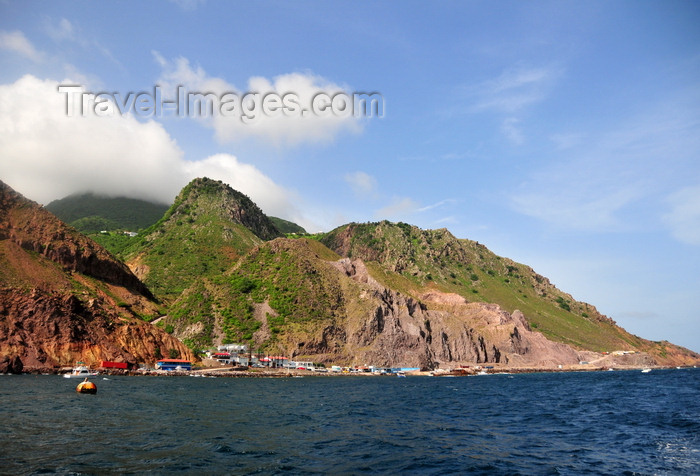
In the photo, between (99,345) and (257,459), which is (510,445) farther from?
(99,345)

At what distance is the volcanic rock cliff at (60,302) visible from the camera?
101 metres

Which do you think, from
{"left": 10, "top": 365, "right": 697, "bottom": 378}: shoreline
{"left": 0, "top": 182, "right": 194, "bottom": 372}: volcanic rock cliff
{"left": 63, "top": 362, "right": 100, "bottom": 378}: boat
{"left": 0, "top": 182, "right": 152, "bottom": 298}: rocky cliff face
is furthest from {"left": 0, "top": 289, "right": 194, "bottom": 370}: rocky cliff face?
{"left": 0, "top": 182, "right": 152, "bottom": 298}: rocky cliff face

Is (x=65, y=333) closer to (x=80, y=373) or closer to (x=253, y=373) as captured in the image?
(x=80, y=373)

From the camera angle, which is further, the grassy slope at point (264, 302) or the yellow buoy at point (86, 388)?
the grassy slope at point (264, 302)

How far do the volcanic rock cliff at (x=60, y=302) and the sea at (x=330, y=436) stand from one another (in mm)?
45233

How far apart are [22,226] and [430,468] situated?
141 meters

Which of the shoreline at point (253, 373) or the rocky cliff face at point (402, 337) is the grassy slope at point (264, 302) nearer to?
the rocky cliff face at point (402, 337)

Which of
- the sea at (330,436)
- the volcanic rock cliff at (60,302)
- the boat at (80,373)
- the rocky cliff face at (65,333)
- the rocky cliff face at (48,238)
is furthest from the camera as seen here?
the rocky cliff face at (48,238)

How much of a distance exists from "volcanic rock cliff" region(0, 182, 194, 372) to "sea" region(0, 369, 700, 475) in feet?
148

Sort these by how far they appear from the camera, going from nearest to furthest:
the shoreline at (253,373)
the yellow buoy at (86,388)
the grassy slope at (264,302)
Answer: the yellow buoy at (86,388) < the shoreline at (253,373) < the grassy slope at (264,302)

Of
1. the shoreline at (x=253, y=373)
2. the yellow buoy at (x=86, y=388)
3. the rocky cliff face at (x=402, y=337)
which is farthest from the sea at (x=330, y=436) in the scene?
the rocky cliff face at (x=402, y=337)

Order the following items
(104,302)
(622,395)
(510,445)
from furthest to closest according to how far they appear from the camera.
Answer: (104,302) → (622,395) → (510,445)

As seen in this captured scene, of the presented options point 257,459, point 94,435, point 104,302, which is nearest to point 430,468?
point 257,459

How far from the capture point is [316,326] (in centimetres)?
15800
